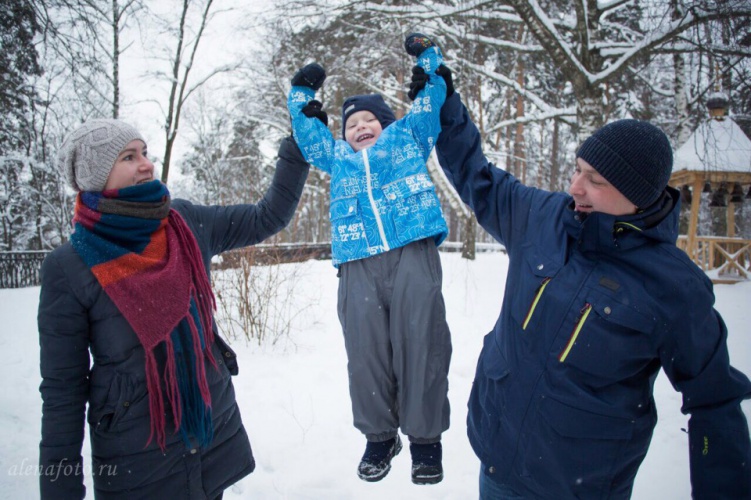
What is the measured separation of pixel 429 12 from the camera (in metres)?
6.87

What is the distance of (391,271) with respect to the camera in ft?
6.93

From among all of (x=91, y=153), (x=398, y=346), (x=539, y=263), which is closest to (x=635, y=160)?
(x=539, y=263)

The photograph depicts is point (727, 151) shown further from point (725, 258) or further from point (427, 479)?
point (427, 479)

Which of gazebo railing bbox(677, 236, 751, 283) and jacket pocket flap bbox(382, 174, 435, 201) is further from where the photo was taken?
gazebo railing bbox(677, 236, 751, 283)

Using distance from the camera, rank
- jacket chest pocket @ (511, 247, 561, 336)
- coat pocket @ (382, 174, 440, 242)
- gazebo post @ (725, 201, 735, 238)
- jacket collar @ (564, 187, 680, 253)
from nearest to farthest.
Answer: jacket collar @ (564, 187, 680, 253) < jacket chest pocket @ (511, 247, 561, 336) < coat pocket @ (382, 174, 440, 242) < gazebo post @ (725, 201, 735, 238)

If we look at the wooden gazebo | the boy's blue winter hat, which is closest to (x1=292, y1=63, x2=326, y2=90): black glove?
the boy's blue winter hat

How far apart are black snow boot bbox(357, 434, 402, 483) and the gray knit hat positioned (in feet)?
5.47

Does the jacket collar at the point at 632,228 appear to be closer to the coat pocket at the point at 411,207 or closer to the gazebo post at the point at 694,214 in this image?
the coat pocket at the point at 411,207

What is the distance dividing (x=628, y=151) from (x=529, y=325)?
0.70 m

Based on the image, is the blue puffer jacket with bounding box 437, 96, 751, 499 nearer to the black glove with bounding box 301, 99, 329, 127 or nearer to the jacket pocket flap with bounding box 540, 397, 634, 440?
the jacket pocket flap with bounding box 540, 397, 634, 440

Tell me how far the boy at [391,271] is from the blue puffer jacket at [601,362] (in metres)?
0.35

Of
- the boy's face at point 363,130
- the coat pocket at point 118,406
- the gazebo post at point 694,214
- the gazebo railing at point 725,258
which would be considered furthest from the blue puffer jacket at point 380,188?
the gazebo post at point 694,214

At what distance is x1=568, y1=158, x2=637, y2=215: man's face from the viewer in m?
1.48

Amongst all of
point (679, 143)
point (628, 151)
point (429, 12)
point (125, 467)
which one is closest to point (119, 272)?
point (125, 467)
